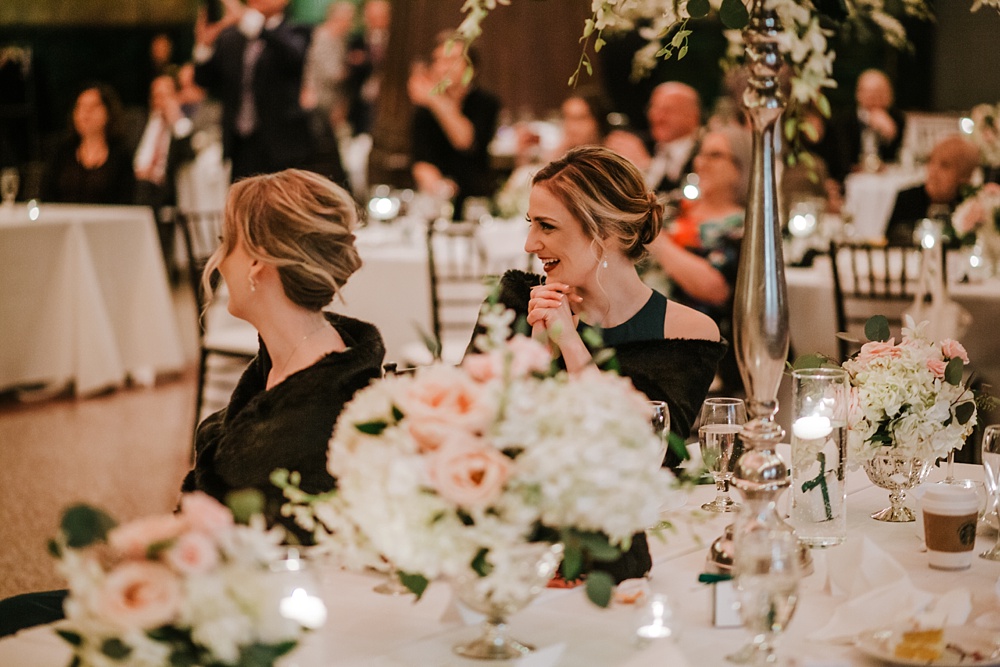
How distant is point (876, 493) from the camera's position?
2.24m

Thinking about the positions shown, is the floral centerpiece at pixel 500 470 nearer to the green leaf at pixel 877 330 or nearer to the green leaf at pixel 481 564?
the green leaf at pixel 481 564

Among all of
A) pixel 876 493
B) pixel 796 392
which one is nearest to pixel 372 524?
pixel 796 392

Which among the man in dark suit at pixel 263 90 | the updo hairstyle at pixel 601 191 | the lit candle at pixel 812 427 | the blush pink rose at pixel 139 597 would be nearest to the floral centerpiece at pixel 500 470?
the blush pink rose at pixel 139 597

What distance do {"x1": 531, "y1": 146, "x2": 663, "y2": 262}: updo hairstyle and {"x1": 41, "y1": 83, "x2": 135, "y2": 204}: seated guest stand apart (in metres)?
5.63

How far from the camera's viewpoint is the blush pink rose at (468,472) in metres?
1.25

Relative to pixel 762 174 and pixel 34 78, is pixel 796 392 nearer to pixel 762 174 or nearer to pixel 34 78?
pixel 762 174

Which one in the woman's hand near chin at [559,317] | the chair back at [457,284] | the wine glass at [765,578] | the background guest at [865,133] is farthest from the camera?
the background guest at [865,133]

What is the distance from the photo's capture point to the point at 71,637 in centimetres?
119

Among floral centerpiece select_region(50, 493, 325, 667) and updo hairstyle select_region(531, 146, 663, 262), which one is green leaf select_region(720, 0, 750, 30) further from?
floral centerpiece select_region(50, 493, 325, 667)

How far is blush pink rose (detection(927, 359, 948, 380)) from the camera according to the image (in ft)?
6.90

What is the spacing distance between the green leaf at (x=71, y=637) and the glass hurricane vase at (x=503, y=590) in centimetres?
38

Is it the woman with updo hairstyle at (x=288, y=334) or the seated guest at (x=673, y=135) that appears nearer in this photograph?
the woman with updo hairstyle at (x=288, y=334)

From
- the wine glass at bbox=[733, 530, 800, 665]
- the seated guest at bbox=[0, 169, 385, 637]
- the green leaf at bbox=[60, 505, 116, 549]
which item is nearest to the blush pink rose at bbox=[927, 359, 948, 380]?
the wine glass at bbox=[733, 530, 800, 665]

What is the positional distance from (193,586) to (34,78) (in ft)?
41.5
